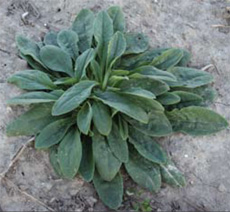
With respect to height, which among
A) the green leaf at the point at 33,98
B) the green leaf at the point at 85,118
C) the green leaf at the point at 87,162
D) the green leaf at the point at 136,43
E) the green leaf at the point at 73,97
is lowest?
the green leaf at the point at 87,162

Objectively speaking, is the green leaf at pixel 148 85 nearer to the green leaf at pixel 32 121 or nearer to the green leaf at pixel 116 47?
the green leaf at pixel 116 47

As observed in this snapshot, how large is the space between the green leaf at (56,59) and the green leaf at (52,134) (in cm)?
37

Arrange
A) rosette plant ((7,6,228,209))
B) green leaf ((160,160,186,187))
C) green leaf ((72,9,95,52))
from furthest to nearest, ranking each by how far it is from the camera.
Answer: green leaf ((72,9,95,52)) → green leaf ((160,160,186,187)) → rosette plant ((7,6,228,209))

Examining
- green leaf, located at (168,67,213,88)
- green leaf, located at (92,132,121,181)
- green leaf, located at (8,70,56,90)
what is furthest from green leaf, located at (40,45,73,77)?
green leaf, located at (168,67,213,88)

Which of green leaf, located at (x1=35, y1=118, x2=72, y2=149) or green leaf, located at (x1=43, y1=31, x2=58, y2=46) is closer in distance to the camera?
green leaf, located at (x1=35, y1=118, x2=72, y2=149)

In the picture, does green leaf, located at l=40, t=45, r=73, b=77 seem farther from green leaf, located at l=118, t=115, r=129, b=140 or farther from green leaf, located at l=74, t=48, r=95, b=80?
green leaf, located at l=118, t=115, r=129, b=140

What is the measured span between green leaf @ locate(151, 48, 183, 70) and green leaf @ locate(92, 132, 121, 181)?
0.67 m

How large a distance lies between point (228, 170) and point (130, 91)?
0.81 metres

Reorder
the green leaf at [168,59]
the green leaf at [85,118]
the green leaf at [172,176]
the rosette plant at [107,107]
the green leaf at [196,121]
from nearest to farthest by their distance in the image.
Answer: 1. the green leaf at [85,118]
2. the rosette plant at [107,107]
3. the green leaf at [172,176]
4. the green leaf at [196,121]
5. the green leaf at [168,59]

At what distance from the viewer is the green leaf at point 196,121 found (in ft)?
10.4

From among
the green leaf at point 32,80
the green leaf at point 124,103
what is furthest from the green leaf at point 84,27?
the green leaf at point 124,103

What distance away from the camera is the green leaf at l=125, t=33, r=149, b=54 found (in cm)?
341

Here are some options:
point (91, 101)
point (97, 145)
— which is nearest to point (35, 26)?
point (91, 101)

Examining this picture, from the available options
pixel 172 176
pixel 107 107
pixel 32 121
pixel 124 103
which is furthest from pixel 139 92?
pixel 32 121
